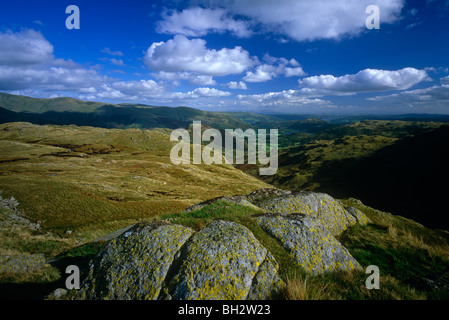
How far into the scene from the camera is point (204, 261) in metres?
6.97

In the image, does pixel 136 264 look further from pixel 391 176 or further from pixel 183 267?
pixel 391 176

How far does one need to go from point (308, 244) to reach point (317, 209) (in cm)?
760

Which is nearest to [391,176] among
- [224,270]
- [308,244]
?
[308,244]

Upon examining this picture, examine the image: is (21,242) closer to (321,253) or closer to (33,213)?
(33,213)

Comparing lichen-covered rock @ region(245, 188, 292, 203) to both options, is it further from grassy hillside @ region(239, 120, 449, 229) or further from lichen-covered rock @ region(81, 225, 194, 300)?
grassy hillside @ region(239, 120, 449, 229)

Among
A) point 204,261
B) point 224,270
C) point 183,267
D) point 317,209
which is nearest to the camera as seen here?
point 224,270

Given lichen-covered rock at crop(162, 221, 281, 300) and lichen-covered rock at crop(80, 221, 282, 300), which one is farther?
lichen-covered rock at crop(80, 221, 282, 300)

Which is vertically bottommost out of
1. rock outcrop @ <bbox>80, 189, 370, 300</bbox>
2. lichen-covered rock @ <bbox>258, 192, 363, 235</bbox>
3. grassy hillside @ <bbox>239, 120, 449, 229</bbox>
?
grassy hillside @ <bbox>239, 120, 449, 229</bbox>

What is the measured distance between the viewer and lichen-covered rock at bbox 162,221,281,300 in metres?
6.23

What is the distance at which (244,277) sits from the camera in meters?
6.68

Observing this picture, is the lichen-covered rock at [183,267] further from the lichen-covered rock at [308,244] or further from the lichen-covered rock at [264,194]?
the lichen-covered rock at [264,194]

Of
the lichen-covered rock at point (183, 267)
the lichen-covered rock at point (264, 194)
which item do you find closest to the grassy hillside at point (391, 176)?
the lichen-covered rock at point (264, 194)

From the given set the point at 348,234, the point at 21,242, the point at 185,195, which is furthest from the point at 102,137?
the point at 348,234

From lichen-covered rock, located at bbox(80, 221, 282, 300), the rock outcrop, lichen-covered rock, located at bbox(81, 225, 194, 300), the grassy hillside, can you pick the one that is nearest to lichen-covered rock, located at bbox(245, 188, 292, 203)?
the rock outcrop
